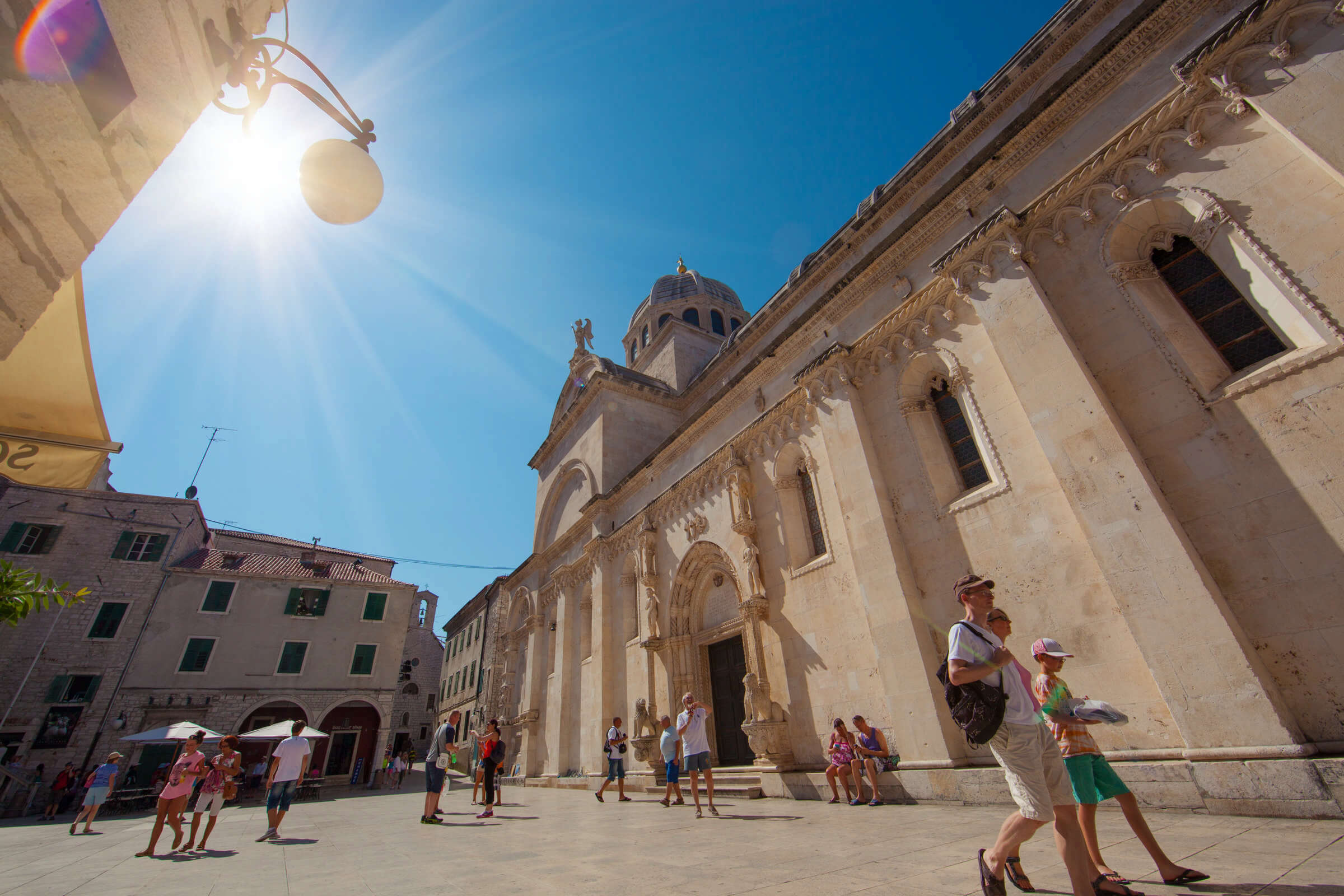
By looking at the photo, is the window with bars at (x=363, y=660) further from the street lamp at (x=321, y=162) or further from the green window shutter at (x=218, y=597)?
the street lamp at (x=321, y=162)

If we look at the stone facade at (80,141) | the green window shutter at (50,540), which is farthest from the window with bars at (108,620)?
the stone facade at (80,141)

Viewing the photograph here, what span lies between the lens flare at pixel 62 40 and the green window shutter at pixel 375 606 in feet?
93.8

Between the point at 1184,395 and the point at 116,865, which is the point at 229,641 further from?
the point at 1184,395

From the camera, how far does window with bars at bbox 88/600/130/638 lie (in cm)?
2153

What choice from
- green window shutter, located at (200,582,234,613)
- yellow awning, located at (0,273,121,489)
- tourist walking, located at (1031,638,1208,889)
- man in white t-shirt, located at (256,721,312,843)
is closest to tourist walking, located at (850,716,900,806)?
tourist walking, located at (1031,638,1208,889)

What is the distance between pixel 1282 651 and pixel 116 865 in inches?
513

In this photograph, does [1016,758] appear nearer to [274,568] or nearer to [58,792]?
[58,792]

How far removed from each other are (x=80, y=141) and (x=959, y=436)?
10.2 meters

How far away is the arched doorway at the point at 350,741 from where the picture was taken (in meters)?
23.6

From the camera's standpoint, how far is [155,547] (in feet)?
78.2

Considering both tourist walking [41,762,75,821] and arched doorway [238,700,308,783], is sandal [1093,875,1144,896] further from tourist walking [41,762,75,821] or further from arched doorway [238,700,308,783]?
arched doorway [238,700,308,783]

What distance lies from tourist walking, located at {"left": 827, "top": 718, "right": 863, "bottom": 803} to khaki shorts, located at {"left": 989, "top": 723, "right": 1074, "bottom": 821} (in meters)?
5.91

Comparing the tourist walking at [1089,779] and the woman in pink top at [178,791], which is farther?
the woman in pink top at [178,791]

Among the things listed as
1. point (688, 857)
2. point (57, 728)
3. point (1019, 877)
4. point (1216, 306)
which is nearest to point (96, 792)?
point (57, 728)
